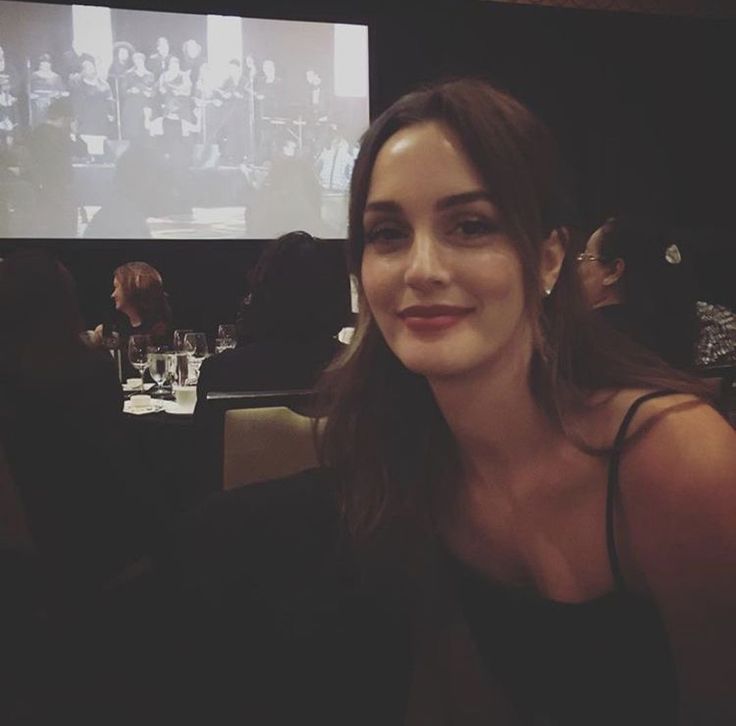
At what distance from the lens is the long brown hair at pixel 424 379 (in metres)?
1.01

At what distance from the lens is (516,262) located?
39.7 inches

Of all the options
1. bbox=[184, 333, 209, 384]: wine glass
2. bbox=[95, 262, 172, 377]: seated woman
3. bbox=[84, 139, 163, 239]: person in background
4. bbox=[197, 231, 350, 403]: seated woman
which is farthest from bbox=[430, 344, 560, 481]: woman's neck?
bbox=[84, 139, 163, 239]: person in background

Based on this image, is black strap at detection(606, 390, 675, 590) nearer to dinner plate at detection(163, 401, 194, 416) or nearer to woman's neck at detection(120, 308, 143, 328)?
dinner plate at detection(163, 401, 194, 416)

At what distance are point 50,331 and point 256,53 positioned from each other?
13.3 feet

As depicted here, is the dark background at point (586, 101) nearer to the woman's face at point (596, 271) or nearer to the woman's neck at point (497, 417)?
the woman's face at point (596, 271)

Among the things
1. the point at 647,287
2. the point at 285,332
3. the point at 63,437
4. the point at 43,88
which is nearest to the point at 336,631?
the point at 63,437

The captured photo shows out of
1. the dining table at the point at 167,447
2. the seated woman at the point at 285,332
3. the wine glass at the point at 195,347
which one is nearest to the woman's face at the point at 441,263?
the seated woman at the point at 285,332

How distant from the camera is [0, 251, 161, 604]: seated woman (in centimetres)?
229

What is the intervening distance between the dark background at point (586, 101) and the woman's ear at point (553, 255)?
5264 millimetres

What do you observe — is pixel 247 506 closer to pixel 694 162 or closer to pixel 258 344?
pixel 258 344

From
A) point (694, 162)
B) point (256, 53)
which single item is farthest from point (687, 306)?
point (694, 162)

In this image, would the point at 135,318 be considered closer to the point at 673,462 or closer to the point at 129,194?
the point at 129,194

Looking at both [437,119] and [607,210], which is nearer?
[437,119]

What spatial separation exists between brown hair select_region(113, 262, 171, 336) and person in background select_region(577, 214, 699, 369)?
2563 millimetres
